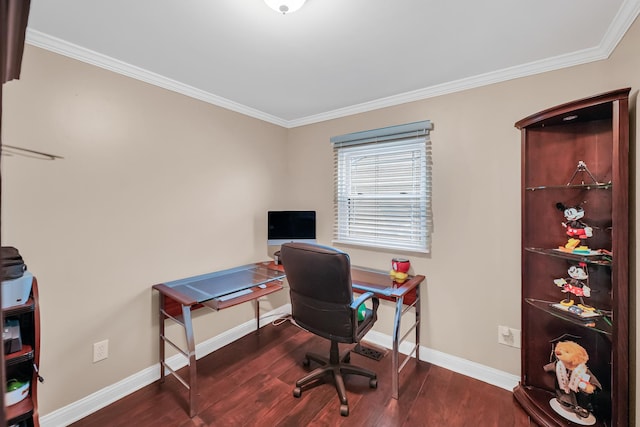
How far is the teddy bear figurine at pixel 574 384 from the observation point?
66.6 inches

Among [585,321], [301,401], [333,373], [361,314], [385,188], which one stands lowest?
[301,401]

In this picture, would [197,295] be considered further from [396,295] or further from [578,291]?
[578,291]

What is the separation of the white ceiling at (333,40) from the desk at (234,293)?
153 centimetres

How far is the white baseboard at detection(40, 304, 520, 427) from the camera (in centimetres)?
184

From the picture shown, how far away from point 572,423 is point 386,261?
151cm

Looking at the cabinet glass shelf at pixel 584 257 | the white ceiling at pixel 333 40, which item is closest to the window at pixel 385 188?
the white ceiling at pixel 333 40

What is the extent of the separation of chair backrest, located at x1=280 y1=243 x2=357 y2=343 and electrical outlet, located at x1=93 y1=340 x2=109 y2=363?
130cm

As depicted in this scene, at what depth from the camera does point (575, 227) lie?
1793 mm

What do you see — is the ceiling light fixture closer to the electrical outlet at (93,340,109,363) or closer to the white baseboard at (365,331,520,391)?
the electrical outlet at (93,340,109,363)

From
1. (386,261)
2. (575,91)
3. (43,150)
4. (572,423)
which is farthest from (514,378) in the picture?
(43,150)

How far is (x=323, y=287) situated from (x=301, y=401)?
821 millimetres

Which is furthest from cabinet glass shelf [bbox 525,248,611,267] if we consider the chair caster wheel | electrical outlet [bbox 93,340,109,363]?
electrical outlet [bbox 93,340,109,363]

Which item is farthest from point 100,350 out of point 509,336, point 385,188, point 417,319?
point 509,336

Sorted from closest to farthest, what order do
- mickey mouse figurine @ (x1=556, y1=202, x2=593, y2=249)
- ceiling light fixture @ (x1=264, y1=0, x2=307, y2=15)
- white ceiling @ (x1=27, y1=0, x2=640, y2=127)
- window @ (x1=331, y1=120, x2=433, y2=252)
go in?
ceiling light fixture @ (x1=264, y1=0, x2=307, y2=15) < white ceiling @ (x1=27, y1=0, x2=640, y2=127) < mickey mouse figurine @ (x1=556, y1=202, x2=593, y2=249) < window @ (x1=331, y1=120, x2=433, y2=252)
